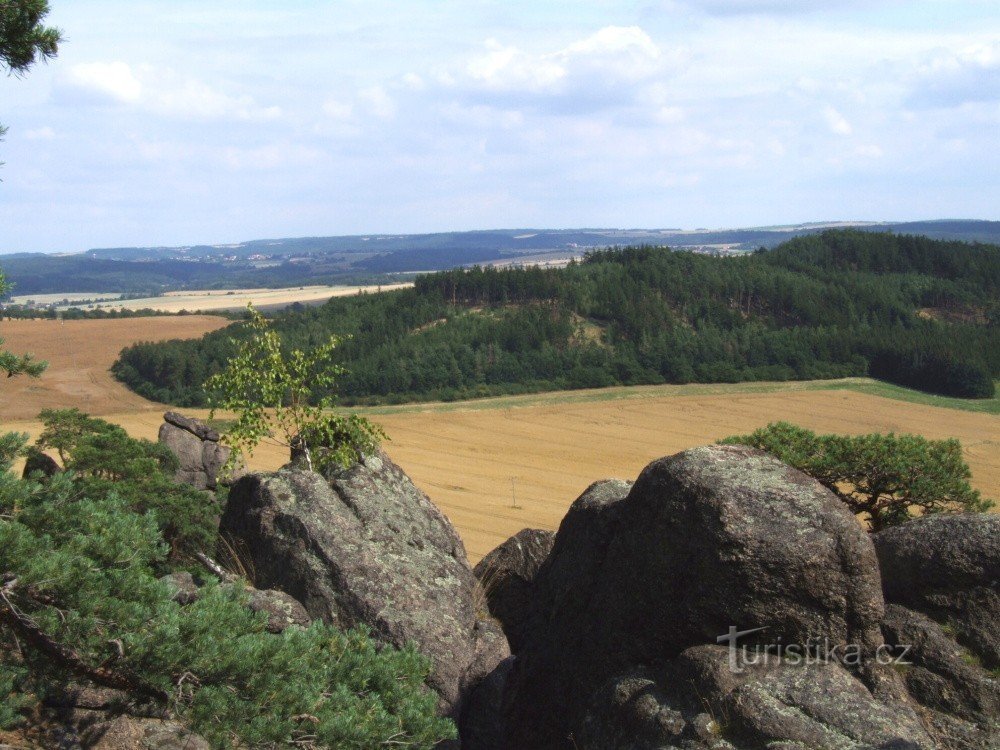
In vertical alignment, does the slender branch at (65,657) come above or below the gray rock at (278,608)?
above

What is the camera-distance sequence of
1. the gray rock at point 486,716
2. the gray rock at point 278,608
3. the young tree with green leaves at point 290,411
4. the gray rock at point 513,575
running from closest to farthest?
the gray rock at point 278,608 → the gray rock at point 486,716 → the gray rock at point 513,575 → the young tree with green leaves at point 290,411

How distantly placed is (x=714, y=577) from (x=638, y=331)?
2946 inches

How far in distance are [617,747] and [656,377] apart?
225 feet

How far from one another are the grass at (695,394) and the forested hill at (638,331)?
1.65 meters

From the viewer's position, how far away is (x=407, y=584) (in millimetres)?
10930

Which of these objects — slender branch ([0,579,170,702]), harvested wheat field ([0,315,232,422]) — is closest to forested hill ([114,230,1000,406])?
harvested wheat field ([0,315,232,422])

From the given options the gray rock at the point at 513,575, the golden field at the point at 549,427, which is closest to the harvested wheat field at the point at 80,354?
the golden field at the point at 549,427

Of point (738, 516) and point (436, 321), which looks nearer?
point (738, 516)

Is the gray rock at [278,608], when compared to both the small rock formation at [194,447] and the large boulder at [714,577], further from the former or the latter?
the small rock formation at [194,447]

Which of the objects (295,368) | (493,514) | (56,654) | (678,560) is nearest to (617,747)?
(678,560)

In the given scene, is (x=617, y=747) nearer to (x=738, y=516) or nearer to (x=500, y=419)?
(x=738, y=516)

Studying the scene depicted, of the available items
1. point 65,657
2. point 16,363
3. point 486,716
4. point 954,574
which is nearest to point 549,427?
point 486,716

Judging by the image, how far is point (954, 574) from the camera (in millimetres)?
9016

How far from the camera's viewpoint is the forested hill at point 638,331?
73.8m
